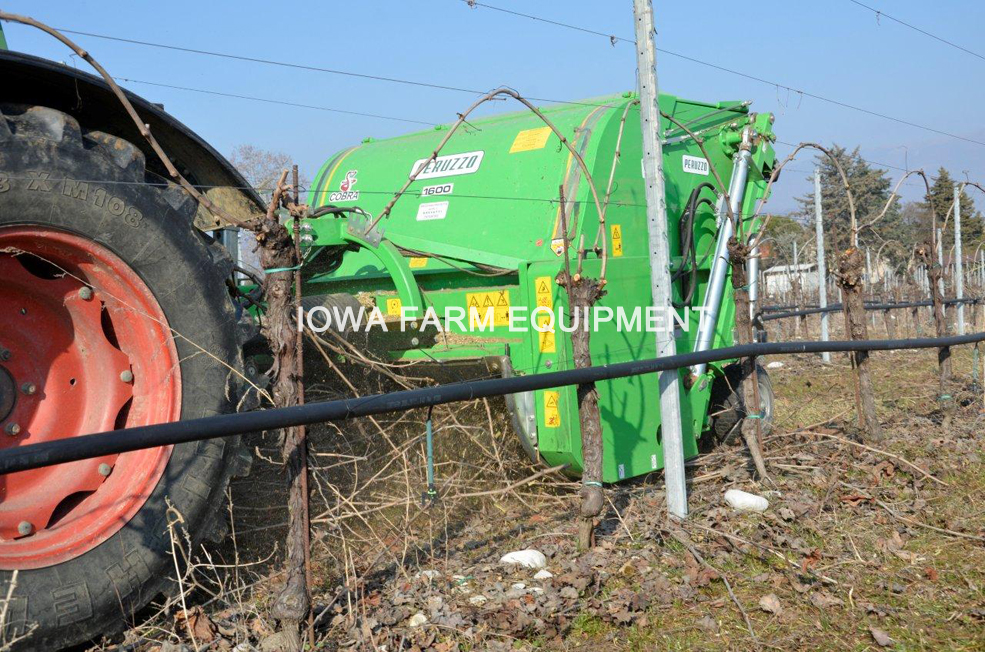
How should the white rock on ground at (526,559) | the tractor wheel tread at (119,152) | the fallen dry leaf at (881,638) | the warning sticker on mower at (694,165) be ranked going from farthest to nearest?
the warning sticker on mower at (694,165)
the white rock on ground at (526,559)
the fallen dry leaf at (881,638)
the tractor wheel tread at (119,152)

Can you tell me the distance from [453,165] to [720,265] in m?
2.04

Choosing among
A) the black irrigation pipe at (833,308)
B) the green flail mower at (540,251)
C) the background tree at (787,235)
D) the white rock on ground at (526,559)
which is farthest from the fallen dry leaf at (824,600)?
the background tree at (787,235)

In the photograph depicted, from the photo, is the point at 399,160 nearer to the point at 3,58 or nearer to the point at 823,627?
the point at 3,58

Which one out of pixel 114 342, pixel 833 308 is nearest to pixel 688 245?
pixel 114 342

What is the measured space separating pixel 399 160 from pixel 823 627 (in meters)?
4.39

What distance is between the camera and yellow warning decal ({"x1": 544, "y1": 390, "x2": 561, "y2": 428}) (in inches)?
206

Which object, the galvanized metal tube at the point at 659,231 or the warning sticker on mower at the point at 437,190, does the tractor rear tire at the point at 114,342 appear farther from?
the warning sticker on mower at the point at 437,190

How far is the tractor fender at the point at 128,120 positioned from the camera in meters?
3.18

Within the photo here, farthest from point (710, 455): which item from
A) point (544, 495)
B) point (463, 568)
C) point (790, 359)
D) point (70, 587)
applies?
point (790, 359)

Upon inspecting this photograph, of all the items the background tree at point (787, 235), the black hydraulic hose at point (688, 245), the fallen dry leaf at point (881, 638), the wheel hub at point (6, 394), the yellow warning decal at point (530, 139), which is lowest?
the fallen dry leaf at point (881, 638)

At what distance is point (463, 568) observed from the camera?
4223 mm

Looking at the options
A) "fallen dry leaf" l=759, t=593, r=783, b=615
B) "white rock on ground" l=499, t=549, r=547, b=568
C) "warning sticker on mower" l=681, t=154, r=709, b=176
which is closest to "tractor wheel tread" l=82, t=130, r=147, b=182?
"white rock on ground" l=499, t=549, r=547, b=568

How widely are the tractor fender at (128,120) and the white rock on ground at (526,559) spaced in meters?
1.94

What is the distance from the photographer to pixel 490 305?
5.43 meters
